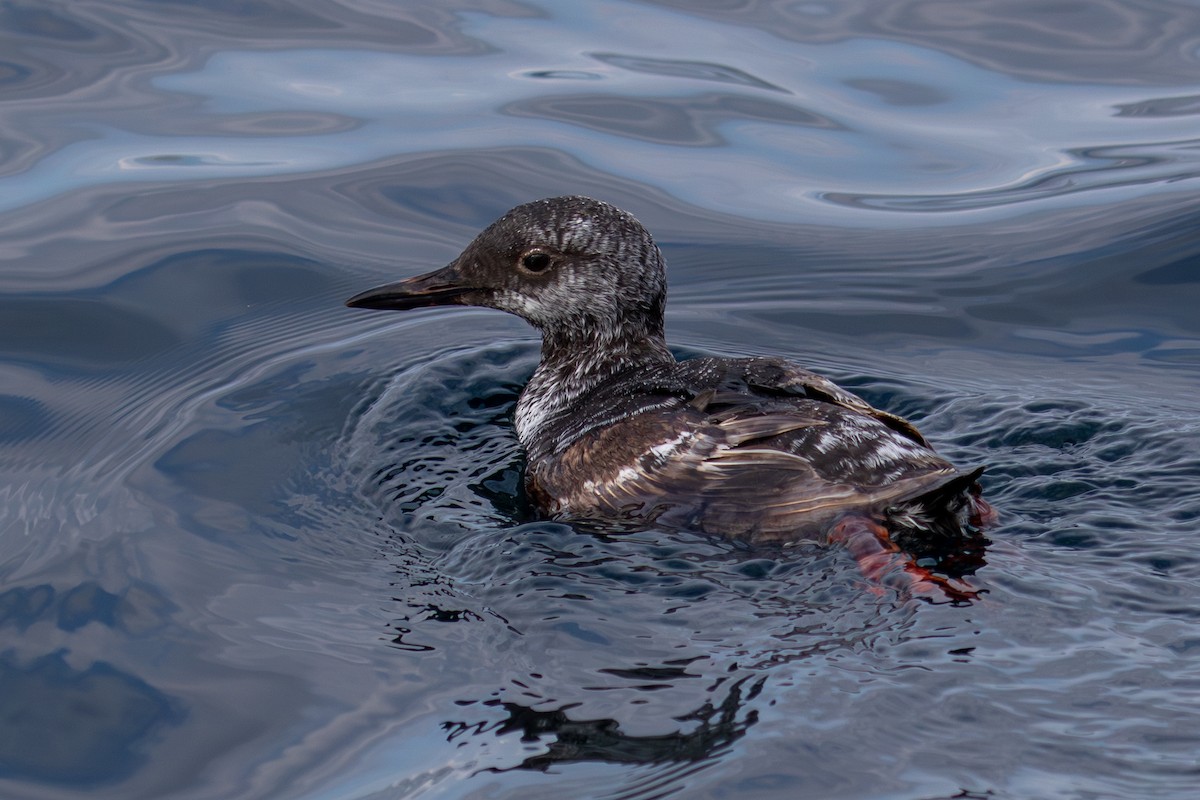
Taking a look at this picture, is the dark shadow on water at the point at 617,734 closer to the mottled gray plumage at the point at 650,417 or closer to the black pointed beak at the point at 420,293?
the mottled gray plumage at the point at 650,417

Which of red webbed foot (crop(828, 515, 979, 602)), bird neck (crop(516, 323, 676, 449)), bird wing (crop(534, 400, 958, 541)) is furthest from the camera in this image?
bird neck (crop(516, 323, 676, 449))

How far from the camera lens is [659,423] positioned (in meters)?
5.35

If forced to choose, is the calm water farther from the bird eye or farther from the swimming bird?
the bird eye

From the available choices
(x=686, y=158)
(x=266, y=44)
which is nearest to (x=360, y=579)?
(x=686, y=158)

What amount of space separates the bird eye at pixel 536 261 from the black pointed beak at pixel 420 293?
32 centimetres

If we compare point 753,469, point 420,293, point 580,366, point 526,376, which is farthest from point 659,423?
point 526,376

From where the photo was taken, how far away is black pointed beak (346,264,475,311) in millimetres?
6414

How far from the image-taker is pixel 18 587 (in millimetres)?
5145

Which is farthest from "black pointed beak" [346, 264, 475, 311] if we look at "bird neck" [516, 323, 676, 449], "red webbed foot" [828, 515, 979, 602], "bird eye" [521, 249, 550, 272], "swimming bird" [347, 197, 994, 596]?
"red webbed foot" [828, 515, 979, 602]

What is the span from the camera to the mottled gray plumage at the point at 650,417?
502 cm

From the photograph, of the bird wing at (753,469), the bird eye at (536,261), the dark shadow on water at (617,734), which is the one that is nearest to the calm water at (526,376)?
the dark shadow on water at (617,734)

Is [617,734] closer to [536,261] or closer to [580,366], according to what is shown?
[580,366]

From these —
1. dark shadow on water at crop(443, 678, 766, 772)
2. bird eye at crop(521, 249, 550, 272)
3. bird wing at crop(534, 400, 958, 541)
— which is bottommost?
dark shadow on water at crop(443, 678, 766, 772)

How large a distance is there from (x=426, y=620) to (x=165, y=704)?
89cm
